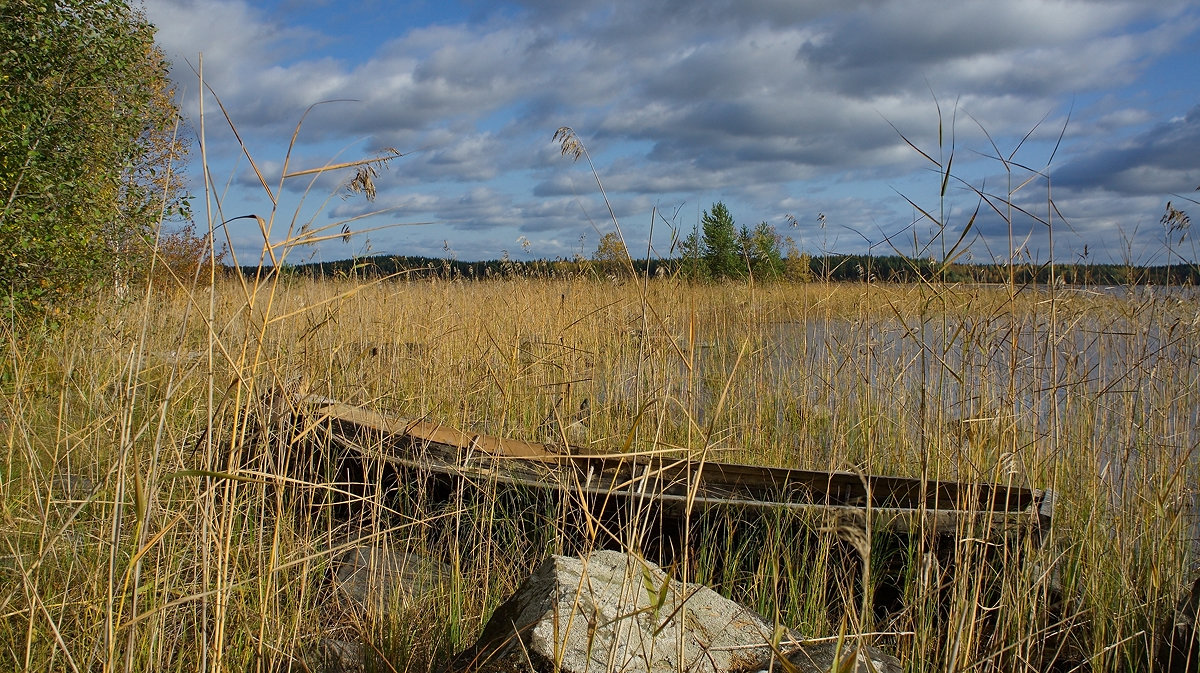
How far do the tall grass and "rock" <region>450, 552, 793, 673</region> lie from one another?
0.19 m

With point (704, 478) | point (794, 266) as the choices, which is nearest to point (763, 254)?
point (794, 266)

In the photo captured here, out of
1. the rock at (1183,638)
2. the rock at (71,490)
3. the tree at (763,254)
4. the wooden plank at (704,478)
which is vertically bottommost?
the rock at (1183,638)

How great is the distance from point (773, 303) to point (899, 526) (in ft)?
12.3

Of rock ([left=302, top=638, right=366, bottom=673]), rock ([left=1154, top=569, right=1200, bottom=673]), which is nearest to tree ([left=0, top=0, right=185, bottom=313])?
rock ([left=302, top=638, right=366, bottom=673])

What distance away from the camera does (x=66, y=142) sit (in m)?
4.46

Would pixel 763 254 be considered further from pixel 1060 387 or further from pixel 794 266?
pixel 1060 387

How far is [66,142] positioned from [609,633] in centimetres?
455

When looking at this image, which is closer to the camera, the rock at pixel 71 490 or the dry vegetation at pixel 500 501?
the dry vegetation at pixel 500 501

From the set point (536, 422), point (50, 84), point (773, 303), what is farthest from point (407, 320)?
point (773, 303)

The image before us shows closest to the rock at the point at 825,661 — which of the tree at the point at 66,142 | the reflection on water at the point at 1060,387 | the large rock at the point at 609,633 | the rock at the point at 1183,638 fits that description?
the large rock at the point at 609,633

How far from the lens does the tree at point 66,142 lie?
14.1 ft

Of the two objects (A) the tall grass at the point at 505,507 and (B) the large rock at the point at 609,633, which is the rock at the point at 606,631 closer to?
(B) the large rock at the point at 609,633

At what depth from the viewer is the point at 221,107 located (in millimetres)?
1224

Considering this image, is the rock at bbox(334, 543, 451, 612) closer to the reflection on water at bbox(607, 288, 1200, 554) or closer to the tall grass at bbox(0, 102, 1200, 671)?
the tall grass at bbox(0, 102, 1200, 671)
